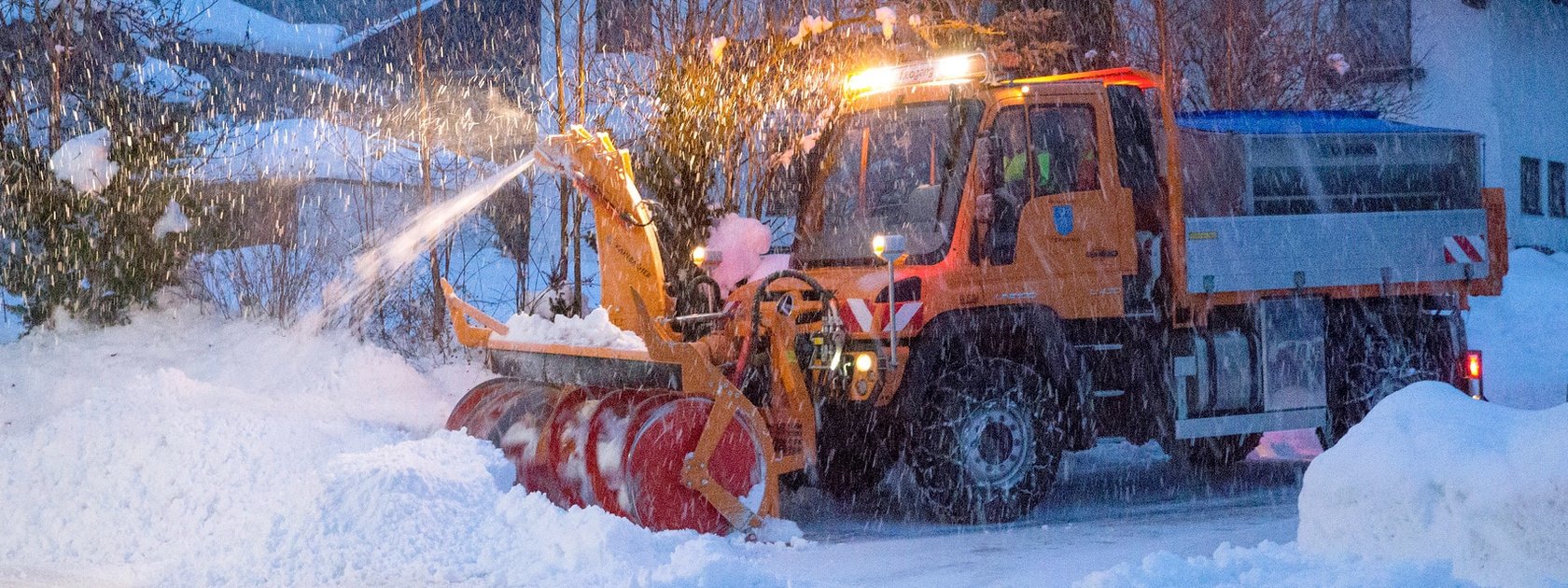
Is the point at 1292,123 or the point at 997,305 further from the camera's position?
the point at 1292,123

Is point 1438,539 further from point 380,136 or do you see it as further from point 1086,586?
point 380,136

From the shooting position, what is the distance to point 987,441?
805cm

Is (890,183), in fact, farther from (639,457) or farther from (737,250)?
(639,457)

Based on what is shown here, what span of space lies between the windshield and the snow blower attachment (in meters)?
0.94

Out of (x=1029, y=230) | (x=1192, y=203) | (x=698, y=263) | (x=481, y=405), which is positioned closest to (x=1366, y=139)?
(x=1192, y=203)

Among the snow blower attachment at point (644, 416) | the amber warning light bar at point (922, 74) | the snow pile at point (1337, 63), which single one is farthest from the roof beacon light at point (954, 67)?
the snow pile at point (1337, 63)

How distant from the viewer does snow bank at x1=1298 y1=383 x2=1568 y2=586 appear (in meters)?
5.02

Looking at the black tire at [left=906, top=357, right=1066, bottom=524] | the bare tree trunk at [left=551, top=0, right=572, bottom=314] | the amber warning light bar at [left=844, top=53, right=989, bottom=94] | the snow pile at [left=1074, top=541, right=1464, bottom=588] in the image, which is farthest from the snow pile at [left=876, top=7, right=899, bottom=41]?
the snow pile at [left=1074, top=541, right=1464, bottom=588]

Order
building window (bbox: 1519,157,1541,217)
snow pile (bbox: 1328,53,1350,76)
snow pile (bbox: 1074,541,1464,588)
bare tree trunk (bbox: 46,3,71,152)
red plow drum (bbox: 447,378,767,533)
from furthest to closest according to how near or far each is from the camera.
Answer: building window (bbox: 1519,157,1541,217) → snow pile (bbox: 1328,53,1350,76) → bare tree trunk (bbox: 46,3,71,152) → red plow drum (bbox: 447,378,767,533) → snow pile (bbox: 1074,541,1464,588)

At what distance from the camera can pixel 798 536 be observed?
7.42m

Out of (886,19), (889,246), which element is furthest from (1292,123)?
(889,246)

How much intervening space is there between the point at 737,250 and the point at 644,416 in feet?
7.43

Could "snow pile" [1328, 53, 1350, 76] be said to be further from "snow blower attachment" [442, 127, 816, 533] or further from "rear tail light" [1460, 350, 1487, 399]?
"snow blower attachment" [442, 127, 816, 533]

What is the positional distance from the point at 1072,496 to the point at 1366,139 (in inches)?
113
